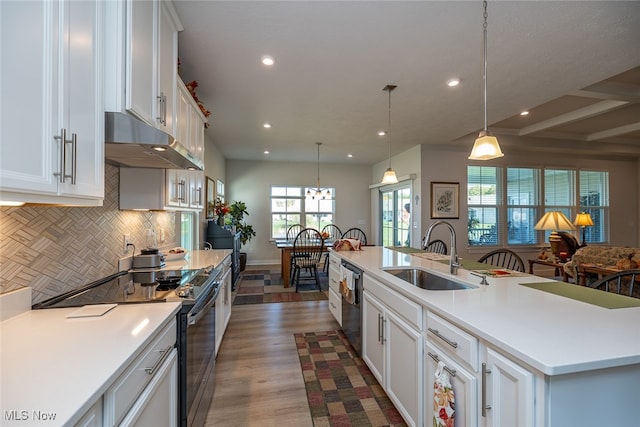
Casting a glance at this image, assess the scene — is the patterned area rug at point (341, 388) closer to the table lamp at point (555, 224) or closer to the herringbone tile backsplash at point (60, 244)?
the herringbone tile backsplash at point (60, 244)

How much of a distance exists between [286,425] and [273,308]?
7.11ft

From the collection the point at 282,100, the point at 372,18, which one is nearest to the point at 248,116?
the point at 282,100

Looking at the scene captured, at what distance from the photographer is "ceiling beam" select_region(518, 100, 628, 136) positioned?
12.4ft

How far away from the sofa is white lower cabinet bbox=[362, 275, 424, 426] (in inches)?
93.9

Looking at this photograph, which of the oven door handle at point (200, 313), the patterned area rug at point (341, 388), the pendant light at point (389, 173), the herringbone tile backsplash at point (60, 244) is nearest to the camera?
the herringbone tile backsplash at point (60, 244)

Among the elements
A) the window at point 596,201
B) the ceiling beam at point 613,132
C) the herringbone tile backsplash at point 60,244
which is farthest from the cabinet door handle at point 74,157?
the window at point 596,201

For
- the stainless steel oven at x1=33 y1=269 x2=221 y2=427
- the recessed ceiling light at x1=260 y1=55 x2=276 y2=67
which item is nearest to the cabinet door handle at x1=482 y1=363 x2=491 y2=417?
the stainless steel oven at x1=33 y1=269 x2=221 y2=427

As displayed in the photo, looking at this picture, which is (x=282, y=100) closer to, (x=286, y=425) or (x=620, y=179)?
(x=286, y=425)

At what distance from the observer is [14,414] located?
A: 609 mm

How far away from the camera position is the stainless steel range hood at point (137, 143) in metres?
1.27

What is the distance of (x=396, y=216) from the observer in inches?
265

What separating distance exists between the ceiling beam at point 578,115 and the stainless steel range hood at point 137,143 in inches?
203

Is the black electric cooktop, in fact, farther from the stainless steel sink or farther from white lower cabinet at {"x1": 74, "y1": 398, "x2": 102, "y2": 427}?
the stainless steel sink

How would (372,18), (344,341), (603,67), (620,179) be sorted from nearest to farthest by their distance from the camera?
(372,18) → (603,67) → (344,341) → (620,179)
